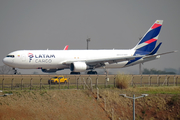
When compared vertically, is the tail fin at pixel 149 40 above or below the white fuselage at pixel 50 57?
above

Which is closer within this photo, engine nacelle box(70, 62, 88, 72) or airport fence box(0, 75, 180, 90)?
airport fence box(0, 75, 180, 90)

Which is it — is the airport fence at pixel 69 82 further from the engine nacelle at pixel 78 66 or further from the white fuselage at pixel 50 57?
the white fuselage at pixel 50 57

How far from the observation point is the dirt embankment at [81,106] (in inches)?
784

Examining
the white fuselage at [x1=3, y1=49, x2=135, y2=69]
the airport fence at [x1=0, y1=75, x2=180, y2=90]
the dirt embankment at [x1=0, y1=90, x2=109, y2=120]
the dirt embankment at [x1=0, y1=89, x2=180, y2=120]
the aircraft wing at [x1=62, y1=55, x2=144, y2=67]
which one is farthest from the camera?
the aircraft wing at [x1=62, y1=55, x2=144, y2=67]

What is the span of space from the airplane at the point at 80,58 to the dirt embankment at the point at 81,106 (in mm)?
16495

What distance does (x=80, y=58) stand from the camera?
42.9 meters

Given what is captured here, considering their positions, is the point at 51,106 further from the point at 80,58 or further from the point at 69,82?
A: the point at 80,58

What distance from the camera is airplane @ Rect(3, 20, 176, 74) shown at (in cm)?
4019

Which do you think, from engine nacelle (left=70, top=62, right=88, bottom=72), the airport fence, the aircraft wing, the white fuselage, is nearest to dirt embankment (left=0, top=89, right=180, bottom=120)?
the airport fence

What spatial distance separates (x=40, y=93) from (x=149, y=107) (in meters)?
9.82

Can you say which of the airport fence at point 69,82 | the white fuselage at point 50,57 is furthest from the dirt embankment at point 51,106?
the white fuselage at point 50,57

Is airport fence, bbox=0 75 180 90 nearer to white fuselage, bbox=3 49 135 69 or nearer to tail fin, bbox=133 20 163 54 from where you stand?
white fuselage, bbox=3 49 135 69

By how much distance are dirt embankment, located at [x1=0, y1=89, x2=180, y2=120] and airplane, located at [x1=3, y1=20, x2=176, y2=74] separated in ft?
54.1

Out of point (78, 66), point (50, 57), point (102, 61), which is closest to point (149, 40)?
point (102, 61)
